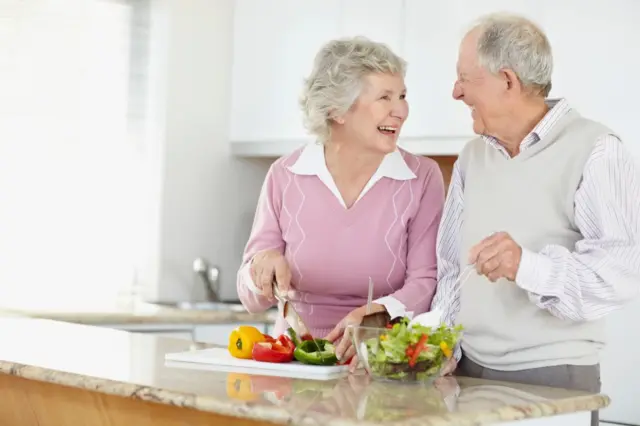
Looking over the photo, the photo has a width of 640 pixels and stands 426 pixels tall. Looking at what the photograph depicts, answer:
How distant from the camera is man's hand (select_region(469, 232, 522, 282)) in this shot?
2012 mm

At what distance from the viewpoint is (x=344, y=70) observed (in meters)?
2.64

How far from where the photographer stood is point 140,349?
2.47 metres

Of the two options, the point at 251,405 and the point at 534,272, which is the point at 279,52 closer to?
the point at 534,272

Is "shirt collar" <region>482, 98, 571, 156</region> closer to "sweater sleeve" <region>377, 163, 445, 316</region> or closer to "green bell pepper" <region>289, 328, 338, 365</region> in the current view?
"sweater sleeve" <region>377, 163, 445, 316</region>

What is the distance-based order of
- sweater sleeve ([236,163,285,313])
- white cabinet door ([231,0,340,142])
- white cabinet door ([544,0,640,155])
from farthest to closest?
1. white cabinet door ([231,0,340,142])
2. white cabinet door ([544,0,640,155])
3. sweater sleeve ([236,163,285,313])

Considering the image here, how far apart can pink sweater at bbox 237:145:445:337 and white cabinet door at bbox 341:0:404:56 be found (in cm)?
152

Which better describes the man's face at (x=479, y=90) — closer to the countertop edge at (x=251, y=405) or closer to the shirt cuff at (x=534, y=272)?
the shirt cuff at (x=534, y=272)

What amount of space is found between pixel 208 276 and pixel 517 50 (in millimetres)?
2740

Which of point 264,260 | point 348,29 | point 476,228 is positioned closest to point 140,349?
point 264,260

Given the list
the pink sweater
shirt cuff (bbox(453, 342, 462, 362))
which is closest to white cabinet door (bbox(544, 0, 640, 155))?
the pink sweater

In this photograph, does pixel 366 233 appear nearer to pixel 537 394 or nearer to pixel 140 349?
pixel 140 349

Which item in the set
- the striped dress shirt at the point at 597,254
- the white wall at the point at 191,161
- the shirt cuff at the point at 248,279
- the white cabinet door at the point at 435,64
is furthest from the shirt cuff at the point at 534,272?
the white wall at the point at 191,161

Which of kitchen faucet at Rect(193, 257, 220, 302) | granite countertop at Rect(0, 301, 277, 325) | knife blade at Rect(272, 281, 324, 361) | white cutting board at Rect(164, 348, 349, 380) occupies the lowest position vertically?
granite countertop at Rect(0, 301, 277, 325)

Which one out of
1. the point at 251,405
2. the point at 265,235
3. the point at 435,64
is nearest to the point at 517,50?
the point at 265,235
